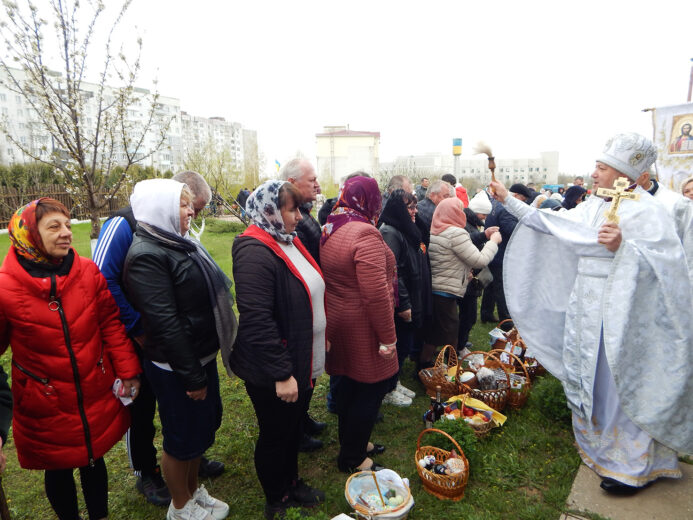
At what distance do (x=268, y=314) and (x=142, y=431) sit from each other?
1.41m

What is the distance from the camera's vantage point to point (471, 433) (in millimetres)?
2928

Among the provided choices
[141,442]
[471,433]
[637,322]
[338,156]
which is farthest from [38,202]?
[338,156]

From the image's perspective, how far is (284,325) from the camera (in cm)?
215

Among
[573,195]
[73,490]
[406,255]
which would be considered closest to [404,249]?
[406,255]

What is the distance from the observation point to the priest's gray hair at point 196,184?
2.82 metres

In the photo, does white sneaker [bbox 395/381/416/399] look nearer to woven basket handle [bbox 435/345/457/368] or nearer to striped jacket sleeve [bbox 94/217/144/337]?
woven basket handle [bbox 435/345/457/368]

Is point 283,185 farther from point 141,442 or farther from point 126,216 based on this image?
point 141,442

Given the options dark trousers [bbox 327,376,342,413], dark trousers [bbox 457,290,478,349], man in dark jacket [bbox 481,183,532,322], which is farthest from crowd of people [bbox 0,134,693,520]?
man in dark jacket [bbox 481,183,532,322]

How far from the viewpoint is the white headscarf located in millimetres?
2049

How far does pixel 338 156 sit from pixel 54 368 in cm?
7277

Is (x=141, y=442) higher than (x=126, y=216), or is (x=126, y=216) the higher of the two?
(x=126, y=216)

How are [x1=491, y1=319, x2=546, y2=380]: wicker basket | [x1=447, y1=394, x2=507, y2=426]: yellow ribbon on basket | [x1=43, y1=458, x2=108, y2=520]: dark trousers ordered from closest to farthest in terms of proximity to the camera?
[x1=43, y1=458, x2=108, y2=520]: dark trousers
[x1=447, y1=394, x2=507, y2=426]: yellow ribbon on basket
[x1=491, y1=319, x2=546, y2=380]: wicker basket

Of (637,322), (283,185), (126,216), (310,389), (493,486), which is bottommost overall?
(493,486)

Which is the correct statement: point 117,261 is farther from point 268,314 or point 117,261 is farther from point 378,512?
point 378,512
